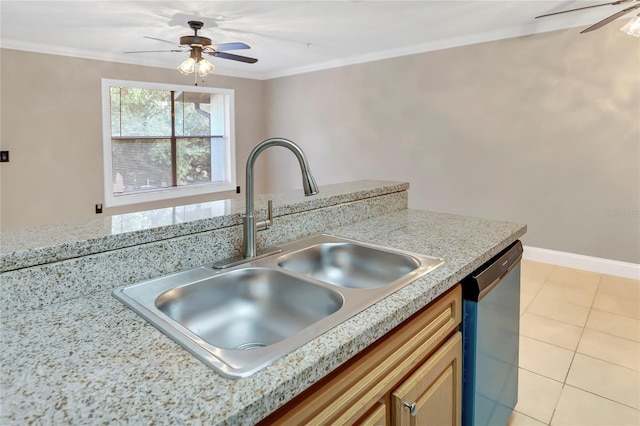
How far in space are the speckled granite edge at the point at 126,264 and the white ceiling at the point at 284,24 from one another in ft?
7.83

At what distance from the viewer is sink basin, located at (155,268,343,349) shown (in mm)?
1107

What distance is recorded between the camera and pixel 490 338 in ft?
4.69

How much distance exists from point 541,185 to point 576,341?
6.15ft

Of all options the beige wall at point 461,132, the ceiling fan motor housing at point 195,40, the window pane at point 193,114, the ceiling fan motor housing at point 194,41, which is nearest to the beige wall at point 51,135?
the beige wall at point 461,132

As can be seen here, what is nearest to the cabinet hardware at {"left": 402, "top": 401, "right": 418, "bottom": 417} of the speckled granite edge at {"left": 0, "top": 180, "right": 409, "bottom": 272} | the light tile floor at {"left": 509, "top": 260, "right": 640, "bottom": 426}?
the speckled granite edge at {"left": 0, "top": 180, "right": 409, "bottom": 272}

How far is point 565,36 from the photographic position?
3.68m

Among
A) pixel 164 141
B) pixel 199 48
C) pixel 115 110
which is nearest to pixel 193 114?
pixel 164 141

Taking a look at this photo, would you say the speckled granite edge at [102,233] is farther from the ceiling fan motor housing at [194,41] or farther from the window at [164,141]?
the window at [164,141]

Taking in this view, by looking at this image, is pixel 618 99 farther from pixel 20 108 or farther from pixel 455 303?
pixel 20 108

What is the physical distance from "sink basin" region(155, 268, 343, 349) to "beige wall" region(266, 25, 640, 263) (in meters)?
3.68

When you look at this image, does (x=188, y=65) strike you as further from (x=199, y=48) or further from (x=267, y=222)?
(x=267, y=222)

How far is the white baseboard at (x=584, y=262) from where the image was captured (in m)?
3.65

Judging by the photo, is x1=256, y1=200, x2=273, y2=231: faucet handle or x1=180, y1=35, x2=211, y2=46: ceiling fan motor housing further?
x1=180, y1=35, x2=211, y2=46: ceiling fan motor housing

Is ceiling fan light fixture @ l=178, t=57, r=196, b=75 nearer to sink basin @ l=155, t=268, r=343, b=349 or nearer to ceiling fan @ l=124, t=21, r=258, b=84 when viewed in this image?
ceiling fan @ l=124, t=21, r=258, b=84
